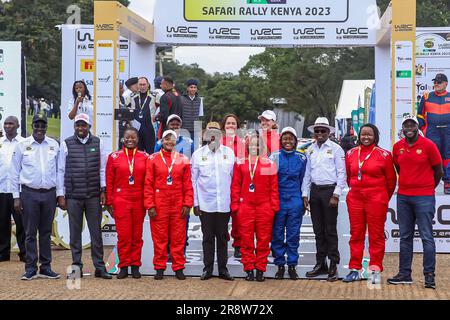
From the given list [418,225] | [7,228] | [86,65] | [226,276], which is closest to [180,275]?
[226,276]

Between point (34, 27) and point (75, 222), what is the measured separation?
26960mm

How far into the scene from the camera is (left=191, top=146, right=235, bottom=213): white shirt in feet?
32.8

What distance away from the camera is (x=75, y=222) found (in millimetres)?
9906

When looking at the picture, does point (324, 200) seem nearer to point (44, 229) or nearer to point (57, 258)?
point (44, 229)

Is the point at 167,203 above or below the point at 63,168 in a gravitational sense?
below

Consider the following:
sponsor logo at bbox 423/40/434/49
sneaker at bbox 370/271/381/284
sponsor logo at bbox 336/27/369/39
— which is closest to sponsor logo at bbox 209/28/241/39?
sponsor logo at bbox 336/27/369/39

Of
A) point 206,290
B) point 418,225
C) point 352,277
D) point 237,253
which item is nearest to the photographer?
point 206,290

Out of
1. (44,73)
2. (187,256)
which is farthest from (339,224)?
(44,73)

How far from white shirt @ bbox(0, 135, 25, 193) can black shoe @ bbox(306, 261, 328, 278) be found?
4.86 meters

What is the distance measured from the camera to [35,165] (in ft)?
32.3

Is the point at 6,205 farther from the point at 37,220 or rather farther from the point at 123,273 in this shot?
the point at 123,273

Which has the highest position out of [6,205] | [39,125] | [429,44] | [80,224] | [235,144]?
[429,44]

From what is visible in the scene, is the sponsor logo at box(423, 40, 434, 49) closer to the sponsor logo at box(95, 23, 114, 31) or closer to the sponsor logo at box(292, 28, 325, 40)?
the sponsor logo at box(292, 28, 325, 40)

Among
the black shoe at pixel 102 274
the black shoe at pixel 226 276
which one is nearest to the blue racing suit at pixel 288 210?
the black shoe at pixel 226 276
